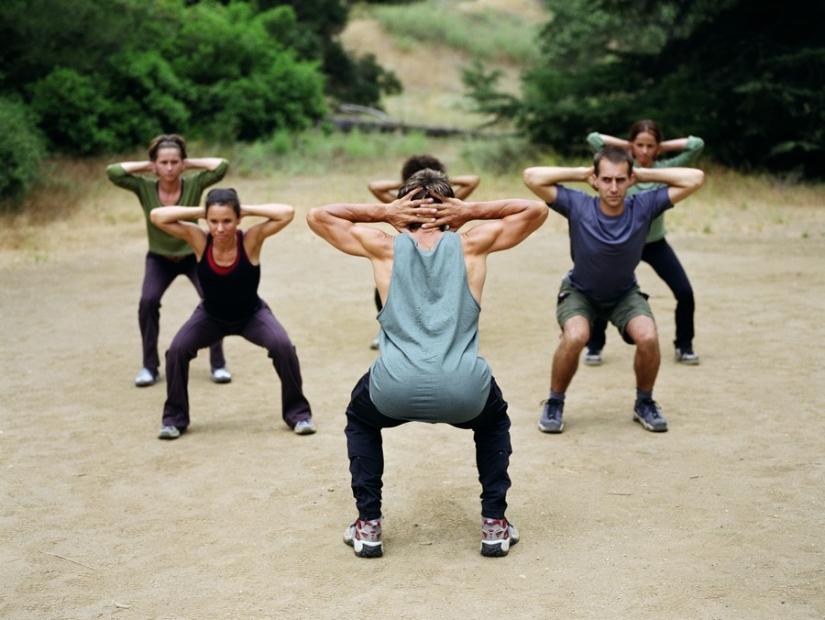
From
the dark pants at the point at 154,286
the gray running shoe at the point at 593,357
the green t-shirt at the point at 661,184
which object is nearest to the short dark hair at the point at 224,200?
the dark pants at the point at 154,286

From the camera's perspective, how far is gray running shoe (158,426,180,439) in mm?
6660

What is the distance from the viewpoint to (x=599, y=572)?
459cm

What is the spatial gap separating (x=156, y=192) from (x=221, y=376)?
59.2 inches

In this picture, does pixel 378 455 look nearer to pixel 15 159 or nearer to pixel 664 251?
pixel 664 251

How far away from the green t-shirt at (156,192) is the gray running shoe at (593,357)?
3.24m

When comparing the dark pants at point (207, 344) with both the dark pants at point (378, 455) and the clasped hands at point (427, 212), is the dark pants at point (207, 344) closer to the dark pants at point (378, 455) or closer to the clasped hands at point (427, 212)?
the dark pants at point (378, 455)

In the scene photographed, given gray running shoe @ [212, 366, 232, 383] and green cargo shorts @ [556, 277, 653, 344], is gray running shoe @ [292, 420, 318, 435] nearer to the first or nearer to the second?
gray running shoe @ [212, 366, 232, 383]

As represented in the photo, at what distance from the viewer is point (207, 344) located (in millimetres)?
6758

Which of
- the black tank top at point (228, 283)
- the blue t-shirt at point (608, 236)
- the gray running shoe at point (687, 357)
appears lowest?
the gray running shoe at point (687, 357)

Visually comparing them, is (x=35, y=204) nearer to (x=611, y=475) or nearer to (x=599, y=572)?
(x=611, y=475)

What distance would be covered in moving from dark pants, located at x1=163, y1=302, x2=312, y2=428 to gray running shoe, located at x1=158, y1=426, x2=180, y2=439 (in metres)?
0.04

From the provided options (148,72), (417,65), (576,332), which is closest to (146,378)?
(576,332)

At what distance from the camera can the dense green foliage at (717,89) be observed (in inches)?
665

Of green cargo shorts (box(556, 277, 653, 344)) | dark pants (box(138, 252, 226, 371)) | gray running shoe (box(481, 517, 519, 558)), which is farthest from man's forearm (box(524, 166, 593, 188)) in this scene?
dark pants (box(138, 252, 226, 371))
